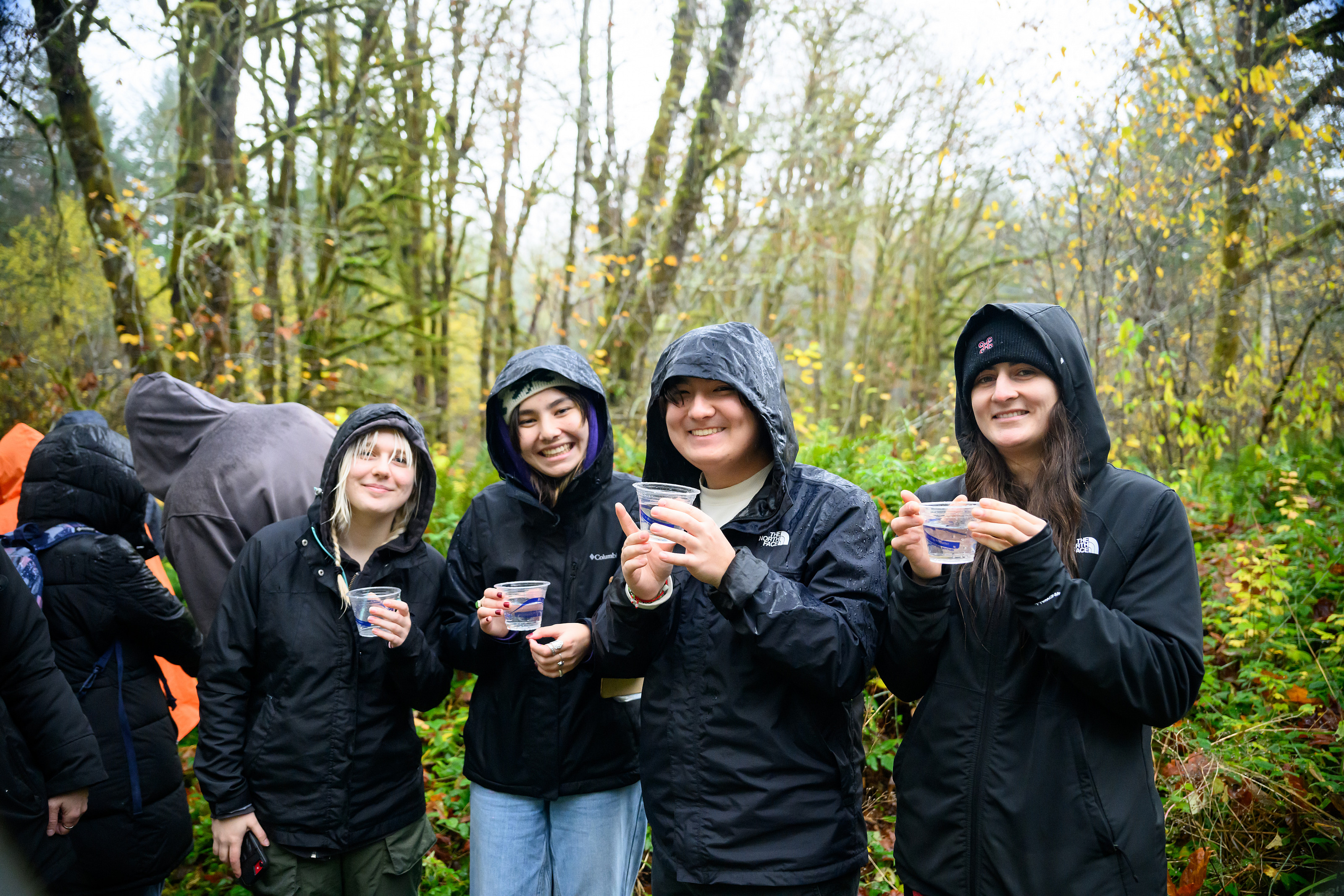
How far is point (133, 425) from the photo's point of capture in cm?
401

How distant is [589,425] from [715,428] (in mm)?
783

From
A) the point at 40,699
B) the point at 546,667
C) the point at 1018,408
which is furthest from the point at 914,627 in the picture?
the point at 40,699

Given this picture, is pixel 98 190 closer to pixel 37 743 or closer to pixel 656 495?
pixel 37 743

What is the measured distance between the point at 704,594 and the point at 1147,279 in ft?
26.7

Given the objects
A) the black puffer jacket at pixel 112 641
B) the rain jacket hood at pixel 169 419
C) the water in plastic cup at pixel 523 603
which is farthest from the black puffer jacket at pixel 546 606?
the rain jacket hood at pixel 169 419

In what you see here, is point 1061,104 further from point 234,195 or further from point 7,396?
point 7,396

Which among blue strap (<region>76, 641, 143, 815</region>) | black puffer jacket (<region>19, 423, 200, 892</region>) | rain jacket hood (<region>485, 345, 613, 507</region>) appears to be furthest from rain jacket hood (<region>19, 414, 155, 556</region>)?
rain jacket hood (<region>485, 345, 613, 507</region>)

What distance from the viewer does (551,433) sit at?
9.56ft

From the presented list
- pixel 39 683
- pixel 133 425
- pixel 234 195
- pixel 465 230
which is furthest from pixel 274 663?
pixel 465 230

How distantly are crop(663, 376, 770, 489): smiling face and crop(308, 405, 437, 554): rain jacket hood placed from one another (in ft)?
3.72

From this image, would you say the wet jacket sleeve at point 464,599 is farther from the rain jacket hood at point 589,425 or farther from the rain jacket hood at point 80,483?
the rain jacket hood at point 80,483

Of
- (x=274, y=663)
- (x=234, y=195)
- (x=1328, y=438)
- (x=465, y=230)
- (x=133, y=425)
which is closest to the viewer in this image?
(x=274, y=663)

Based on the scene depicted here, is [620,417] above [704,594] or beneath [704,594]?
beneath

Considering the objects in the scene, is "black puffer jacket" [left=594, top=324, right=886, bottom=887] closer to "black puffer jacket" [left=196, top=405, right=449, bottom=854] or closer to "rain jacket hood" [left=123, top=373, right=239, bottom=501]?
"black puffer jacket" [left=196, top=405, right=449, bottom=854]
